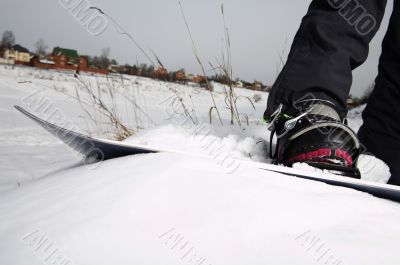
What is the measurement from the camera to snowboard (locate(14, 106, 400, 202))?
21.1 inches

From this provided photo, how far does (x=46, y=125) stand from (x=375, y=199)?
72 centimetres

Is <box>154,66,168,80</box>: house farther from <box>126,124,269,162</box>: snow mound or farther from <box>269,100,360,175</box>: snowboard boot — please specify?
<box>269,100,360,175</box>: snowboard boot

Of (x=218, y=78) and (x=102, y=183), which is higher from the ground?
(x=218, y=78)

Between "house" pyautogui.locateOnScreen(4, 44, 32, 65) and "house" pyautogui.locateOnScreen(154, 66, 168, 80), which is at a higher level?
"house" pyautogui.locateOnScreen(4, 44, 32, 65)

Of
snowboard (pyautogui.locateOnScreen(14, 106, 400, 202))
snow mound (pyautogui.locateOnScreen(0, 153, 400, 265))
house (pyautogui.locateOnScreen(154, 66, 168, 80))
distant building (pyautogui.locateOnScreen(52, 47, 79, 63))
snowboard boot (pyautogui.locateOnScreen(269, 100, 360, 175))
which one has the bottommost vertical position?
snow mound (pyautogui.locateOnScreen(0, 153, 400, 265))

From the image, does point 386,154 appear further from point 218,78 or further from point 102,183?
point 102,183

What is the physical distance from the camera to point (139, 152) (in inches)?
26.7

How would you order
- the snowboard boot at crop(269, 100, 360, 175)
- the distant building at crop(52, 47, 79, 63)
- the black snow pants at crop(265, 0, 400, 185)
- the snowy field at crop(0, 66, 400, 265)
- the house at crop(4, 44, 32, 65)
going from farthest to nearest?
the house at crop(4, 44, 32, 65) → the distant building at crop(52, 47, 79, 63) → the black snow pants at crop(265, 0, 400, 185) → the snowboard boot at crop(269, 100, 360, 175) → the snowy field at crop(0, 66, 400, 265)

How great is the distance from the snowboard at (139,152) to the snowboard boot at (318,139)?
156 mm

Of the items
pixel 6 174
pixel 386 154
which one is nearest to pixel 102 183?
pixel 6 174

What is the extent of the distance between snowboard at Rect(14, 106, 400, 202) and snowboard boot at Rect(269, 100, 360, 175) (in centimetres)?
16

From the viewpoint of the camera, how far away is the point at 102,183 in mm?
535

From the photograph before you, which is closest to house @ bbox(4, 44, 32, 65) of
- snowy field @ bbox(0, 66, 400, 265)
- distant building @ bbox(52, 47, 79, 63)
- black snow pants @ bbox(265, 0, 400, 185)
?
distant building @ bbox(52, 47, 79, 63)

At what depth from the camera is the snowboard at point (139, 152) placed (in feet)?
1.76
